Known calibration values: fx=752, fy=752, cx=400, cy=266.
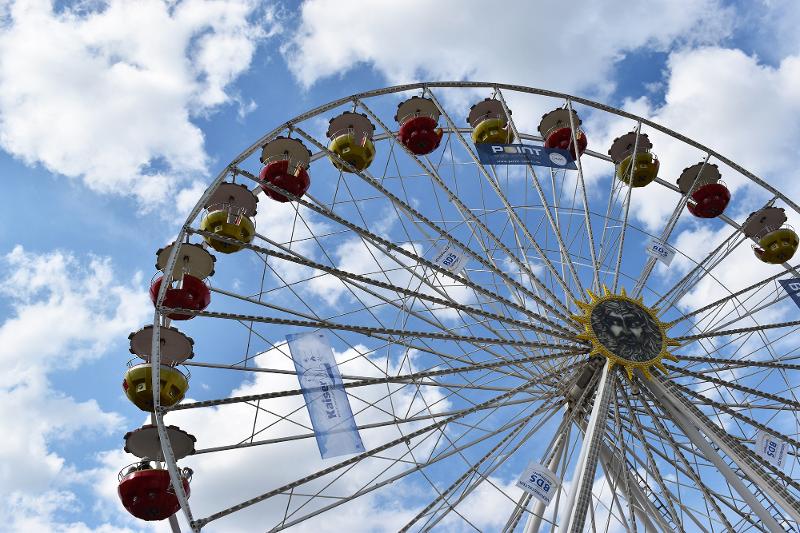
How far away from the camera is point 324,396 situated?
1295cm

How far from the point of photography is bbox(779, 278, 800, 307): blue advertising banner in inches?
693

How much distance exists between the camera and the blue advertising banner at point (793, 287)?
1761 cm

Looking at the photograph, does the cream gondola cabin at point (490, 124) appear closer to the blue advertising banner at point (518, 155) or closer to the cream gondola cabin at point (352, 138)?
the blue advertising banner at point (518, 155)

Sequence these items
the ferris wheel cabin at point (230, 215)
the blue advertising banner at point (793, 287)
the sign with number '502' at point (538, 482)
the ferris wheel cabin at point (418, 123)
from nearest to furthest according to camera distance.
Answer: the sign with number '502' at point (538, 482)
the ferris wheel cabin at point (230, 215)
the blue advertising banner at point (793, 287)
the ferris wheel cabin at point (418, 123)

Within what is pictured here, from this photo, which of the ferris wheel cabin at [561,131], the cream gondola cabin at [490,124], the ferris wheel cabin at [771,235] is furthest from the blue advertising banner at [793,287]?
the cream gondola cabin at [490,124]

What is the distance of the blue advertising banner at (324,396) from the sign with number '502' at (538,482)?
3.13m

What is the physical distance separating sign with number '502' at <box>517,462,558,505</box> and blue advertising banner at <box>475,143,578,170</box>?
309 inches

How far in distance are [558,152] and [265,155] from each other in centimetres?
758

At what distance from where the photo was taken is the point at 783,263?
19.8 metres

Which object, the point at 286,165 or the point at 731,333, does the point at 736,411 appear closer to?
the point at 731,333

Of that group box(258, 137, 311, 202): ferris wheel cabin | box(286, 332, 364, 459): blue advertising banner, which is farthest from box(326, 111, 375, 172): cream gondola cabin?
box(286, 332, 364, 459): blue advertising banner

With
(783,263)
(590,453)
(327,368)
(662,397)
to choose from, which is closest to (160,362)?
(327,368)

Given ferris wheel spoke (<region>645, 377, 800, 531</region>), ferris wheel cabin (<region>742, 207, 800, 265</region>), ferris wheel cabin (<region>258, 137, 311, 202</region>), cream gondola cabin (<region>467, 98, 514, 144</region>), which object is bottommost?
ferris wheel spoke (<region>645, 377, 800, 531</region>)

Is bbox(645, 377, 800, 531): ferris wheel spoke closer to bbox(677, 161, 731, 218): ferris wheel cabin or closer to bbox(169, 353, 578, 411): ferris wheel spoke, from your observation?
bbox(169, 353, 578, 411): ferris wheel spoke
